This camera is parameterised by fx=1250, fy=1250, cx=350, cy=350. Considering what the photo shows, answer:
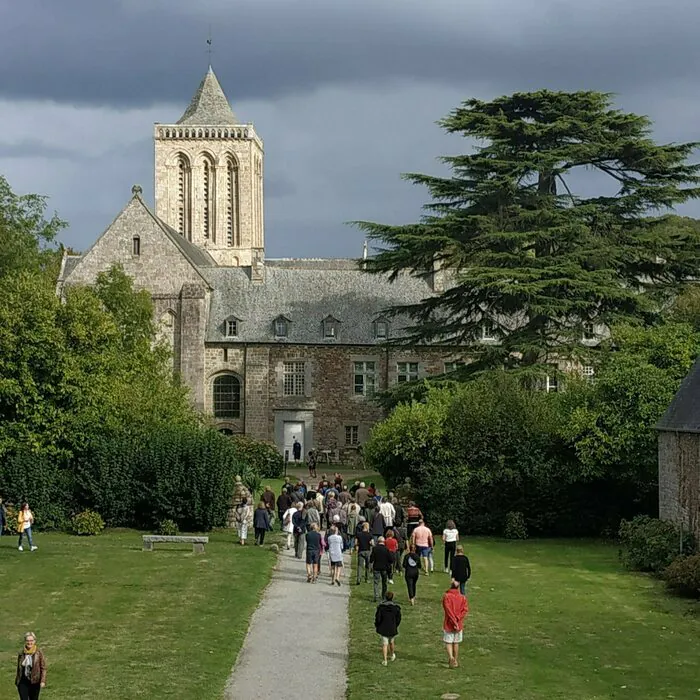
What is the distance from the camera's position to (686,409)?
30578mm


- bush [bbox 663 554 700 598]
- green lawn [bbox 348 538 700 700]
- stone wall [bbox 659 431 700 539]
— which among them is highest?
stone wall [bbox 659 431 700 539]

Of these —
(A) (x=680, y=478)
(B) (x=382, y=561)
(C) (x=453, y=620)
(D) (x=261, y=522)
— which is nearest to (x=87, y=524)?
(D) (x=261, y=522)

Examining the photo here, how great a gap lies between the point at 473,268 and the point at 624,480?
9965 mm

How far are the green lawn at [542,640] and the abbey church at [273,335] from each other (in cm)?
2835

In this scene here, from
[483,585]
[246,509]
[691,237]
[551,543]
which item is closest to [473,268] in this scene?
[691,237]

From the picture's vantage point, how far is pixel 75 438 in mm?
38500

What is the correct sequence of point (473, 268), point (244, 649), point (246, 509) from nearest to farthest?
point (244, 649), point (246, 509), point (473, 268)

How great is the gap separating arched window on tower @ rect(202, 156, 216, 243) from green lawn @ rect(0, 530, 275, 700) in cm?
5914

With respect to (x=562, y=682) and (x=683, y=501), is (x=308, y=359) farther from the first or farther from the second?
(x=562, y=682)

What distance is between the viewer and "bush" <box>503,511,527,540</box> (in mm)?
37375

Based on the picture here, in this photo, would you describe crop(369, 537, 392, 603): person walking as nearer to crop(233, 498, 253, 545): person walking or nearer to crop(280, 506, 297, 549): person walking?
crop(280, 506, 297, 549): person walking

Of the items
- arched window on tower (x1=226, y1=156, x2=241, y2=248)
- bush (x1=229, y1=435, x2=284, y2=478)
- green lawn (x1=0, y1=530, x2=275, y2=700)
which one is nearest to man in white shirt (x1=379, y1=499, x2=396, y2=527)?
green lawn (x1=0, y1=530, x2=275, y2=700)

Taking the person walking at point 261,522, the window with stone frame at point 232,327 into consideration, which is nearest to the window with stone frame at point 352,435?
the window with stone frame at point 232,327

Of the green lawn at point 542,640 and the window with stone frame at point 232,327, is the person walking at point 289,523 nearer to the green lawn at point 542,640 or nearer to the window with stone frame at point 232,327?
the green lawn at point 542,640
